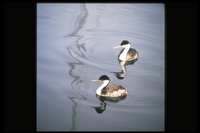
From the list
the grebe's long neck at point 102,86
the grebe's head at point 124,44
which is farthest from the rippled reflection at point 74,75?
the grebe's head at point 124,44

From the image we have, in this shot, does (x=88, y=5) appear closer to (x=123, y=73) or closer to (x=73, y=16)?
(x=73, y=16)

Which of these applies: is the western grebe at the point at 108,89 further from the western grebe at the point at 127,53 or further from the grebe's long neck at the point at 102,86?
the western grebe at the point at 127,53

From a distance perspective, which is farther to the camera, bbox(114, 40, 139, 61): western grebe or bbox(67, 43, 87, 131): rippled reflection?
bbox(114, 40, 139, 61): western grebe

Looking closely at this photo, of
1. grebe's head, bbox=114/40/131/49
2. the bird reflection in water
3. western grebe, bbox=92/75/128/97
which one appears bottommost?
western grebe, bbox=92/75/128/97

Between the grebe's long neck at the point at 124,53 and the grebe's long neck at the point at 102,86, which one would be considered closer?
the grebe's long neck at the point at 102,86

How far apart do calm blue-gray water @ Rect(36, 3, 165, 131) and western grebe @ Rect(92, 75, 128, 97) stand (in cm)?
5

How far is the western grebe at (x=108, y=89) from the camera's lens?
109 inches

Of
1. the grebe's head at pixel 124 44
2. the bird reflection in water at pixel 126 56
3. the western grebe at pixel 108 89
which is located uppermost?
the grebe's head at pixel 124 44

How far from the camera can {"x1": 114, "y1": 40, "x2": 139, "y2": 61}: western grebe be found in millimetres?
2926

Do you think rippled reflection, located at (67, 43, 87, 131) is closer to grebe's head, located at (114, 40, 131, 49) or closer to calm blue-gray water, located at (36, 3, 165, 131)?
calm blue-gray water, located at (36, 3, 165, 131)

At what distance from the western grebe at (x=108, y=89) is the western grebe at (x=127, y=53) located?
0.30m

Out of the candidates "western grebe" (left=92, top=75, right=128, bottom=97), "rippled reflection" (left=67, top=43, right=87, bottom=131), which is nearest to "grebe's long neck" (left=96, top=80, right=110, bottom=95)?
"western grebe" (left=92, top=75, right=128, bottom=97)

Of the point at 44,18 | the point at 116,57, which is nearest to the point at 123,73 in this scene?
the point at 116,57

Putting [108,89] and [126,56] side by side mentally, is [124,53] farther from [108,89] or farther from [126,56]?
[108,89]
